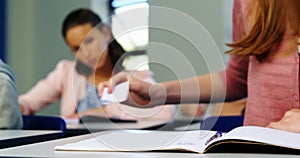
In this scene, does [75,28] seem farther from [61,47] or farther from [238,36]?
[238,36]

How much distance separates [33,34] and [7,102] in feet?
9.24

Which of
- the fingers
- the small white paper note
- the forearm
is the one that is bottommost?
the forearm

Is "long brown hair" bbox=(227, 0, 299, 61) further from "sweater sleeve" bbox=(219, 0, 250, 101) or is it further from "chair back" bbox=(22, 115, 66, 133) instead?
"chair back" bbox=(22, 115, 66, 133)

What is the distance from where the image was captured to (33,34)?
3857 millimetres

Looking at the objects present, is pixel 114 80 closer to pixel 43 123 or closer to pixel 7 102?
pixel 7 102

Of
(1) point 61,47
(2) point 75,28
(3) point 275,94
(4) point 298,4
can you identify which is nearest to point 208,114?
(3) point 275,94

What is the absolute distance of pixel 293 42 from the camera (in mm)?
1083

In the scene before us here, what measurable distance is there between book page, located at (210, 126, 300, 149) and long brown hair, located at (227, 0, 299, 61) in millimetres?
339

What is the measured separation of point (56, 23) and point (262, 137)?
331 cm

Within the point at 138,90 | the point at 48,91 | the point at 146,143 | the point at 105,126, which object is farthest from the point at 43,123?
the point at 48,91

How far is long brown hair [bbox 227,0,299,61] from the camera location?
107cm

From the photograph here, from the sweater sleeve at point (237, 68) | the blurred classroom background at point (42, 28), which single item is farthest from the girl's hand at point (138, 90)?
the blurred classroom background at point (42, 28)

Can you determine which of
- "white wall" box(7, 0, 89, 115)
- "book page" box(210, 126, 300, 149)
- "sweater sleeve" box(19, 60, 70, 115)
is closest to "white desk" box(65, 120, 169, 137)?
"book page" box(210, 126, 300, 149)

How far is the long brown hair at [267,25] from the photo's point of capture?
107 cm
